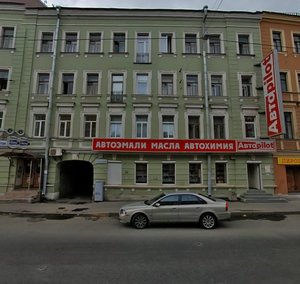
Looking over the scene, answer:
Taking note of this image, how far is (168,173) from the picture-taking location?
16.5 meters

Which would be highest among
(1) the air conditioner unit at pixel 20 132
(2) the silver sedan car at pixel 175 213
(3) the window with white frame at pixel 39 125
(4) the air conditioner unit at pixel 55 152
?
(3) the window with white frame at pixel 39 125

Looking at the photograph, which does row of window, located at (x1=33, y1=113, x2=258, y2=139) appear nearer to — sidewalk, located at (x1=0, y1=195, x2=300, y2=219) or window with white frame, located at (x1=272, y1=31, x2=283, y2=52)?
sidewalk, located at (x1=0, y1=195, x2=300, y2=219)

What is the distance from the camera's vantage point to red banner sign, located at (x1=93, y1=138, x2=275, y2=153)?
15750 mm

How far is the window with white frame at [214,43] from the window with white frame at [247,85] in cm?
299

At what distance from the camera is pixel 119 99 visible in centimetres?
1727

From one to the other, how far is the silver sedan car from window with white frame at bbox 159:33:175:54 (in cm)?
1330

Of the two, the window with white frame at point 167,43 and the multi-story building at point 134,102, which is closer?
the multi-story building at point 134,102

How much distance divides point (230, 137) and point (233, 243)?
1107cm

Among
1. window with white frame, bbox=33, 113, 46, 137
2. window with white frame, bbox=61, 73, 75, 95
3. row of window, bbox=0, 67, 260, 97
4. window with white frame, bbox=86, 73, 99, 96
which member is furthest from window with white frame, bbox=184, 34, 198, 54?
window with white frame, bbox=33, 113, 46, 137

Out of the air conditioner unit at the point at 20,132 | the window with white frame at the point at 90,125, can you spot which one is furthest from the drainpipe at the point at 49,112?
the window with white frame at the point at 90,125

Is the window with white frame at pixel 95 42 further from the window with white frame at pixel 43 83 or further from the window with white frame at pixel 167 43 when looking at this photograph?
the window with white frame at pixel 167 43

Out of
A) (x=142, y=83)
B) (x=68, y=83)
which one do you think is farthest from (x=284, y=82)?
(x=68, y=83)

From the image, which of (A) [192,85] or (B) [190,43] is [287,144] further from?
(B) [190,43]

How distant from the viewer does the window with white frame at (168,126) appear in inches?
670
